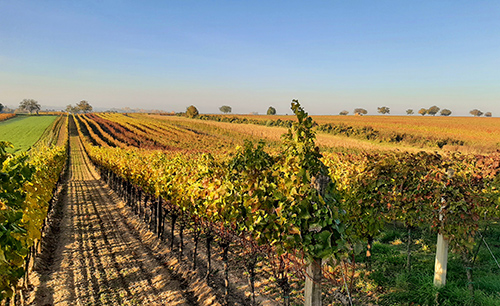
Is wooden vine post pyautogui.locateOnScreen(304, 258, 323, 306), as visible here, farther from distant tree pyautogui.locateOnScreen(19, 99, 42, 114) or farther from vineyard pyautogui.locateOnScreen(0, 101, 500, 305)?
distant tree pyautogui.locateOnScreen(19, 99, 42, 114)

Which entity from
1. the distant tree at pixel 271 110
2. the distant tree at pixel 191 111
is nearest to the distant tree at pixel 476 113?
the distant tree at pixel 271 110

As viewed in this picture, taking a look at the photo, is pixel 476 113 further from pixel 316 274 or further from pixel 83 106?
pixel 83 106

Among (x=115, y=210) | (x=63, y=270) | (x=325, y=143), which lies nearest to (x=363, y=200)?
(x=63, y=270)

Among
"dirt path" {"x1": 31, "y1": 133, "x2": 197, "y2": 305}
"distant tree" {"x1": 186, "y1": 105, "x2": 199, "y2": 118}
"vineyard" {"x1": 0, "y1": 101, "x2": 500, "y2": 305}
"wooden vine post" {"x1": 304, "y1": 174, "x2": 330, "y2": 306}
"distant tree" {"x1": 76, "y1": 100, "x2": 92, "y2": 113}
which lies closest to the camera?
"wooden vine post" {"x1": 304, "y1": 174, "x2": 330, "y2": 306}

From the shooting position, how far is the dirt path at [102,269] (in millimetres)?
7407

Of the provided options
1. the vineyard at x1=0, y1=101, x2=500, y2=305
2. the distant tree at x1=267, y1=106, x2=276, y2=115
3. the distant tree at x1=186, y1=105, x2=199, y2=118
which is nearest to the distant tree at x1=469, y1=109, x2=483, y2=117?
the distant tree at x1=267, y1=106, x2=276, y2=115

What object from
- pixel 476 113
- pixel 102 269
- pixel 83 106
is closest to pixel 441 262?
pixel 102 269

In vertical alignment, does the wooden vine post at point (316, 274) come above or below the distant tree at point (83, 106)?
below

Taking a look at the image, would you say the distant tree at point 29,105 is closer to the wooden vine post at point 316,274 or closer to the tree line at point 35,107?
the tree line at point 35,107

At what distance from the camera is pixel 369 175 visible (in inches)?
297

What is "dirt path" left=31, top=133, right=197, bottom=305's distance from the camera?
24.3 feet

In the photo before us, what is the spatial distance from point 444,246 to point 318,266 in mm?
4740

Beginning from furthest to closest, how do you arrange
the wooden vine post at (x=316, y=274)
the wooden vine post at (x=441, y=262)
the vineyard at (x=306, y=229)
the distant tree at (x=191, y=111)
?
the distant tree at (x=191, y=111)
the wooden vine post at (x=441, y=262)
the vineyard at (x=306, y=229)
the wooden vine post at (x=316, y=274)

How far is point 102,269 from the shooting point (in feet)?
29.7
